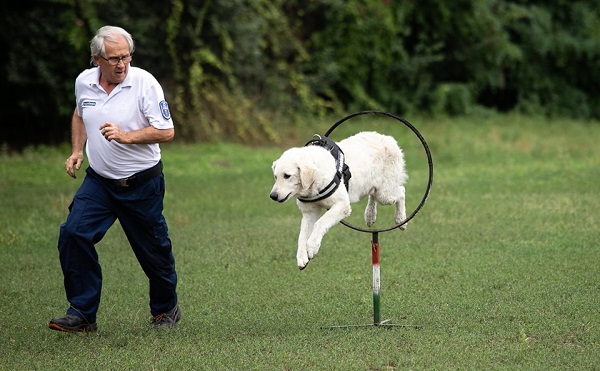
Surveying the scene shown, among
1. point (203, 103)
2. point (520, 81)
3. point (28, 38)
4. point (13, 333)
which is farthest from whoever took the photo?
point (520, 81)

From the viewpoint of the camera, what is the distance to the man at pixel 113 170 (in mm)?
7145

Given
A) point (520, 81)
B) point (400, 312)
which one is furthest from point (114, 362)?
point (520, 81)

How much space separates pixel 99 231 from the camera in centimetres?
741

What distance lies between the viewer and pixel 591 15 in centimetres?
2841

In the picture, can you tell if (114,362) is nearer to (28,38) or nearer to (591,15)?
(28,38)

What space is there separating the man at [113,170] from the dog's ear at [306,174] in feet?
3.40

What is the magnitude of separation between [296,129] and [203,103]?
2392 mm

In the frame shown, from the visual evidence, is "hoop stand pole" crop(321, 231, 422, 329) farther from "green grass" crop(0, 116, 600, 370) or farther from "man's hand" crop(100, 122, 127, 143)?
"man's hand" crop(100, 122, 127, 143)

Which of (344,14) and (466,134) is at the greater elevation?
(344,14)

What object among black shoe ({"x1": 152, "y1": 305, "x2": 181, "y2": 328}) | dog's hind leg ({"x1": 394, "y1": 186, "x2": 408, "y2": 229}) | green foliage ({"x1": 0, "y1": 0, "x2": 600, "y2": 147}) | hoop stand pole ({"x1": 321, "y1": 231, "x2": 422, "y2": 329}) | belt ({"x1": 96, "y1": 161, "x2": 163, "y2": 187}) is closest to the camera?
belt ({"x1": 96, "y1": 161, "x2": 163, "y2": 187})

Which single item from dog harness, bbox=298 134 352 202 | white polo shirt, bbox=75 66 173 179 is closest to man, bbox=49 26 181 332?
white polo shirt, bbox=75 66 173 179

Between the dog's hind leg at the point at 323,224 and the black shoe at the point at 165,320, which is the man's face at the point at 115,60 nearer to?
the dog's hind leg at the point at 323,224

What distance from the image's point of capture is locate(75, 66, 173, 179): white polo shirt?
720 centimetres

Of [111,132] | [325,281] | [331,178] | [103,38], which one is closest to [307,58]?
[325,281]
